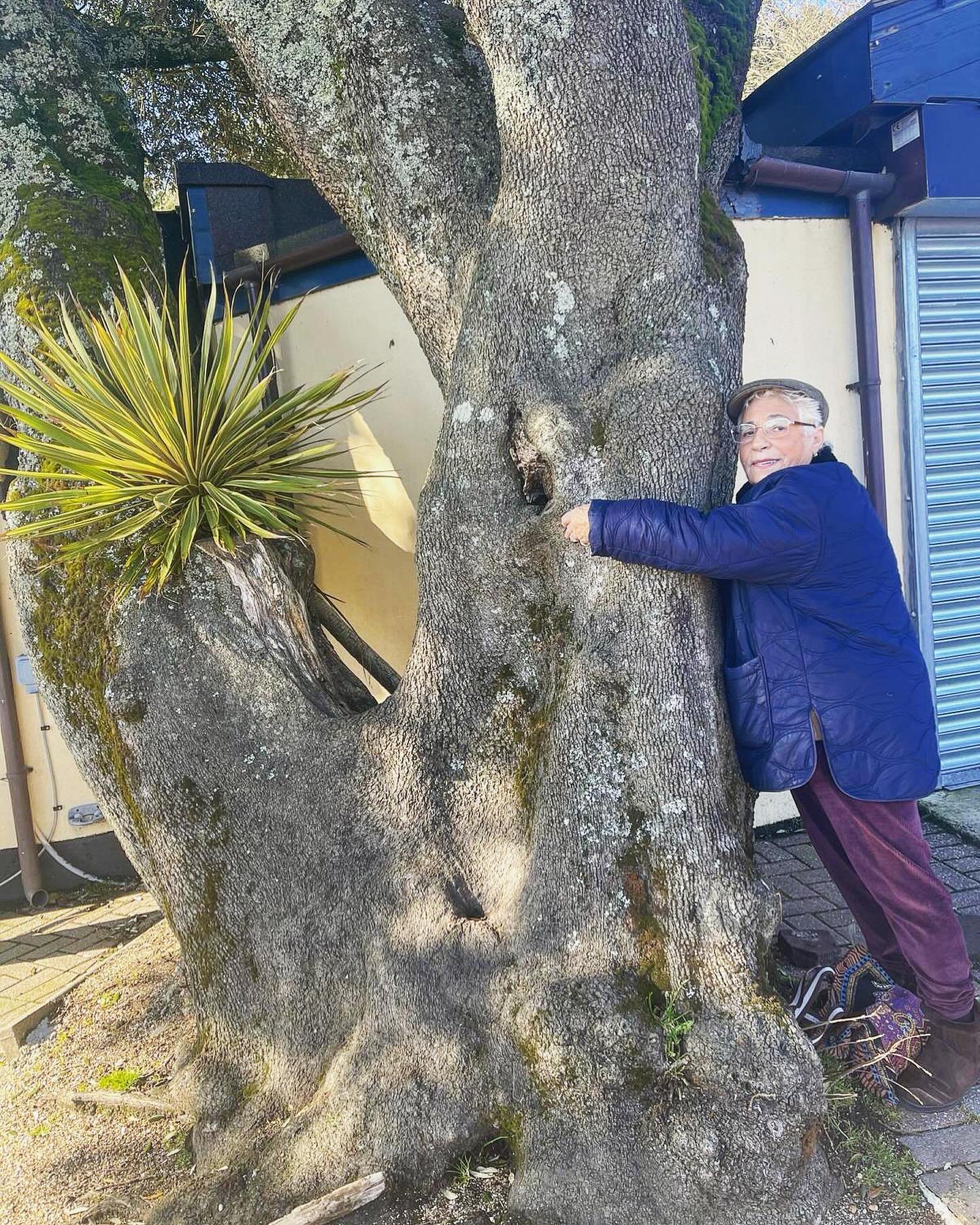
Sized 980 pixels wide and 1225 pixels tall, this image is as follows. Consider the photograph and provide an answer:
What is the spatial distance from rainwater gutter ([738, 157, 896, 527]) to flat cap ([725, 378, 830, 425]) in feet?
7.61

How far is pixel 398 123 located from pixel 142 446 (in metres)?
1.36

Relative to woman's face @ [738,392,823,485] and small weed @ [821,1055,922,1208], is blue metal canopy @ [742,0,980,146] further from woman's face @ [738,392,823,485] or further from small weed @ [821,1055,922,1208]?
small weed @ [821,1055,922,1208]

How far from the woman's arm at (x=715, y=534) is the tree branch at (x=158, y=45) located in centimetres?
442

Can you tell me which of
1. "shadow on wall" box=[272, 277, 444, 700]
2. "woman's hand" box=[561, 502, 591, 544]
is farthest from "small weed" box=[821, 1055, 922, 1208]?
"shadow on wall" box=[272, 277, 444, 700]

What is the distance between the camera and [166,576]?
3.29 m

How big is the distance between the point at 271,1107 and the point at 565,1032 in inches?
41.4

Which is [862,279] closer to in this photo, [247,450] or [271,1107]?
[247,450]

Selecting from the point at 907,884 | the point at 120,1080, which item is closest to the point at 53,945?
the point at 120,1080

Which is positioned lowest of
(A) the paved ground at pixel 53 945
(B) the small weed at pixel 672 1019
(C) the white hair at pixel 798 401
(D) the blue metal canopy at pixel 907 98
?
(A) the paved ground at pixel 53 945

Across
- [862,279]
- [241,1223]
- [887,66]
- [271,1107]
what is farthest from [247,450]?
[887,66]

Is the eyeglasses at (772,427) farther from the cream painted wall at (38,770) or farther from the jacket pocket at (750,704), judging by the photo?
the cream painted wall at (38,770)

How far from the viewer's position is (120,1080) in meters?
3.60

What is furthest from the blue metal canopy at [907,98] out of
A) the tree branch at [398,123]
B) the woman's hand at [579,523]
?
the woman's hand at [579,523]

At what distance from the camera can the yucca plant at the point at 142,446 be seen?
10.8 feet
